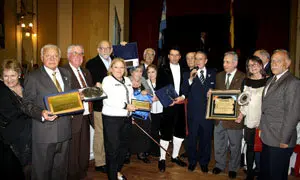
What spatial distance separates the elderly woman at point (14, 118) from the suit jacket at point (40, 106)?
12 centimetres

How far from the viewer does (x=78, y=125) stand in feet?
9.61

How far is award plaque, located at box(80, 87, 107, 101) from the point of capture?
2.57m

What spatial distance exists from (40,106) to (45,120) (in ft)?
0.48

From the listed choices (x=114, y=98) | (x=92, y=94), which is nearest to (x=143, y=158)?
(x=114, y=98)

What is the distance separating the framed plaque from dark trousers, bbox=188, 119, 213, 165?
0.28m

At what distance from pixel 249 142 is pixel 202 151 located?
0.72 metres

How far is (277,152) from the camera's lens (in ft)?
7.70

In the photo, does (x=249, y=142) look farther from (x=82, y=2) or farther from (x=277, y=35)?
(x=82, y=2)

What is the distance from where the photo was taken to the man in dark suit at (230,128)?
3.25m

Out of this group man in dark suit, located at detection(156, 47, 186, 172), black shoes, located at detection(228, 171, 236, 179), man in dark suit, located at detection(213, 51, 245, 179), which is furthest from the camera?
man in dark suit, located at detection(156, 47, 186, 172)

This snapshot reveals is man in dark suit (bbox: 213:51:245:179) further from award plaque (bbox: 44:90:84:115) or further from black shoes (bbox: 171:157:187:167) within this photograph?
award plaque (bbox: 44:90:84:115)

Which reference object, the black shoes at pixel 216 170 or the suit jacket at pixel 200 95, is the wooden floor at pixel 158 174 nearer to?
the black shoes at pixel 216 170

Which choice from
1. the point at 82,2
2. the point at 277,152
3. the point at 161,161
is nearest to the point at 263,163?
the point at 277,152

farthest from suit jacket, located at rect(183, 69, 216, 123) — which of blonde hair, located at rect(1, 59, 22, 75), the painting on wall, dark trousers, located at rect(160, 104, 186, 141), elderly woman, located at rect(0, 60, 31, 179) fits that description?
the painting on wall
